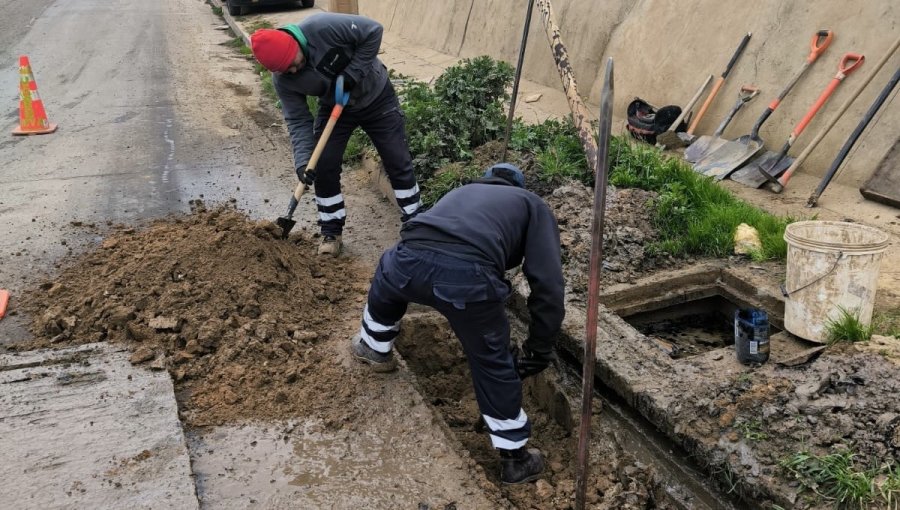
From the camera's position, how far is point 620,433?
3662 mm

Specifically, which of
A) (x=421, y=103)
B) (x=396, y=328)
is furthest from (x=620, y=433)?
(x=421, y=103)

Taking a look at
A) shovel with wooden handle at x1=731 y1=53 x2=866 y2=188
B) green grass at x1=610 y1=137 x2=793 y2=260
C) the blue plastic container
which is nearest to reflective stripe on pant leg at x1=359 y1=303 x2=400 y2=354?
the blue plastic container

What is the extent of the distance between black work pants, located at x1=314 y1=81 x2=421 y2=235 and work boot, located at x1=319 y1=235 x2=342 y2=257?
1.6 inches

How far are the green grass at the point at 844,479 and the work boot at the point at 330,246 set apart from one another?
3.50 metres

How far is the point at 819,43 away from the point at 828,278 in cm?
347

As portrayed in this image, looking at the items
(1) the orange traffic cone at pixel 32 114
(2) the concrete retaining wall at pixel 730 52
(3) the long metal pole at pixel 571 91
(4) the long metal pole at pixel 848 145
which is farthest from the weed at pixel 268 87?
(4) the long metal pole at pixel 848 145

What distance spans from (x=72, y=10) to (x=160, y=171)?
1528 centimetres

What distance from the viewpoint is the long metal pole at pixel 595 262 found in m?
2.53

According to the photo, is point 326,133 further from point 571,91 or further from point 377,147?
point 571,91

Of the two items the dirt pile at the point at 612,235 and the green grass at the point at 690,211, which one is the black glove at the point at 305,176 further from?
the green grass at the point at 690,211

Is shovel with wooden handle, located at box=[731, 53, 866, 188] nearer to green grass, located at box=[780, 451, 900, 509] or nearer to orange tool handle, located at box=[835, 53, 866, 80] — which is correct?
orange tool handle, located at box=[835, 53, 866, 80]

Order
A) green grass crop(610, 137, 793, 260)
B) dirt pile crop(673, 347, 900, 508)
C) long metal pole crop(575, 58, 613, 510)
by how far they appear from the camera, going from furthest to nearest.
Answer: green grass crop(610, 137, 793, 260) → dirt pile crop(673, 347, 900, 508) → long metal pole crop(575, 58, 613, 510)

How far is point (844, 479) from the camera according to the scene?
2807mm

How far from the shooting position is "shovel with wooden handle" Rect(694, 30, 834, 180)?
6234 mm
